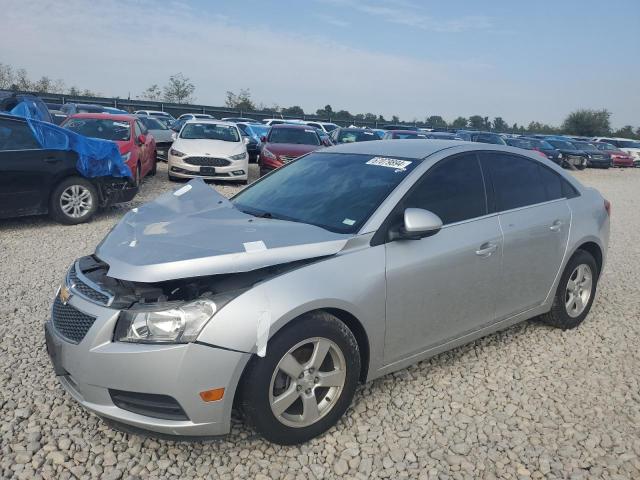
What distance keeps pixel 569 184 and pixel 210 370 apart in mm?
3558

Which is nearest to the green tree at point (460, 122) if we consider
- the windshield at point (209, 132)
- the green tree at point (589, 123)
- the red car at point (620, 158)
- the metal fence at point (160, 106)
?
the green tree at point (589, 123)

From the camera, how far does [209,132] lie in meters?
13.4

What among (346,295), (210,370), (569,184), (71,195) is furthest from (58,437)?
(71,195)

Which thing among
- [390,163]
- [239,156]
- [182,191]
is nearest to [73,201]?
[182,191]

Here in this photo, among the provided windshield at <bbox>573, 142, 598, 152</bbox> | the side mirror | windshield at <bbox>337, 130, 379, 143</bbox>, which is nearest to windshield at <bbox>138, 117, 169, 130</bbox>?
windshield at <bbox>337, 130, 379, 143</bbox>

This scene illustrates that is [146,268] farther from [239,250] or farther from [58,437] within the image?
[58,437]

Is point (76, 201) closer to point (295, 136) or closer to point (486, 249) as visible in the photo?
point (486, 249)

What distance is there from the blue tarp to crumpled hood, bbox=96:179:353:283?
4.95 metres

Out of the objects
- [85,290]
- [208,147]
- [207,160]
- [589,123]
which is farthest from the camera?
[589,123]

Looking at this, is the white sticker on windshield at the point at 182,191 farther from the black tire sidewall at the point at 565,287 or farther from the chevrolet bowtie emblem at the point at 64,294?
the black tire sidewall at the point at 565,287

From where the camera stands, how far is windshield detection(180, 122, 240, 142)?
43.2ft

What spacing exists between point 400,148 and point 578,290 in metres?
2.13

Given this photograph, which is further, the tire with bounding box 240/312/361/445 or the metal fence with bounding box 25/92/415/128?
the metal fence with bounding box 25/92/415/128

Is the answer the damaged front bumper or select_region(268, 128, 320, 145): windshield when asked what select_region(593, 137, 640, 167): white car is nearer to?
select_region(268, 128, 320, 145): windshield
